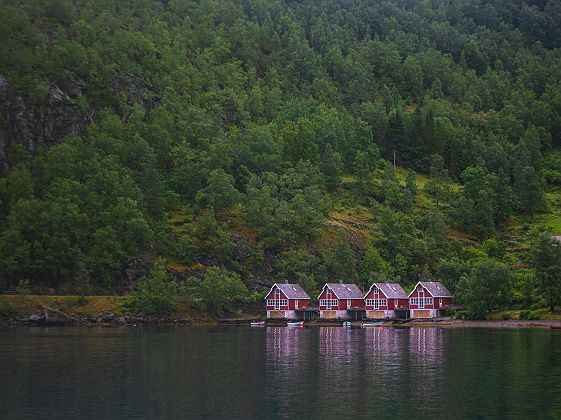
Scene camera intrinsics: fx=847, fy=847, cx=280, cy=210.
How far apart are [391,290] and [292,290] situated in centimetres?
1870

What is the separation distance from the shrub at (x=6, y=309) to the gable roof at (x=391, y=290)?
2521 inches

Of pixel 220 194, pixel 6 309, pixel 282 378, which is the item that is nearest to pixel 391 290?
pixel 220 194

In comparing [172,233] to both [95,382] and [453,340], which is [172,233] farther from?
[95,382]

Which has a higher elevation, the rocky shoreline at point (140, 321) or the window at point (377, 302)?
the window at point (377, 302)

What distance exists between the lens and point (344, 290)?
160125 mm

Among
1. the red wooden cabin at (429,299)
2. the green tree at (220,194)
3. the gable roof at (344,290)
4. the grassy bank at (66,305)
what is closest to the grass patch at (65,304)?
the grassy bank at (66,305)

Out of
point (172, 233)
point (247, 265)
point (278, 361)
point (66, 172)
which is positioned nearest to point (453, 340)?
point (278, 361)

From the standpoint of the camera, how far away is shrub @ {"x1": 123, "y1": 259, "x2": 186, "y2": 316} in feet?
482

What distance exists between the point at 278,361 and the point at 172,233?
95448mm

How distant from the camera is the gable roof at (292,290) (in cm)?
15850

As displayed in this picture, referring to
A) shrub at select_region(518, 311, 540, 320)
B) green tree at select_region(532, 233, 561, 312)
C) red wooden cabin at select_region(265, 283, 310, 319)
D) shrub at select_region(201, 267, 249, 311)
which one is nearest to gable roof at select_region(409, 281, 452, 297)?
red wooden cabin at select_region(265, 283, 310, 319)

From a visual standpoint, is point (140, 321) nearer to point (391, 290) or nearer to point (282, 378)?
point (391, 290)

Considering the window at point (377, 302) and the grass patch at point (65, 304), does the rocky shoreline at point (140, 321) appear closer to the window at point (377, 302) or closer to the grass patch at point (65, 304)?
the grass patch at point (65, 304)

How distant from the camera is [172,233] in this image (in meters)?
172
